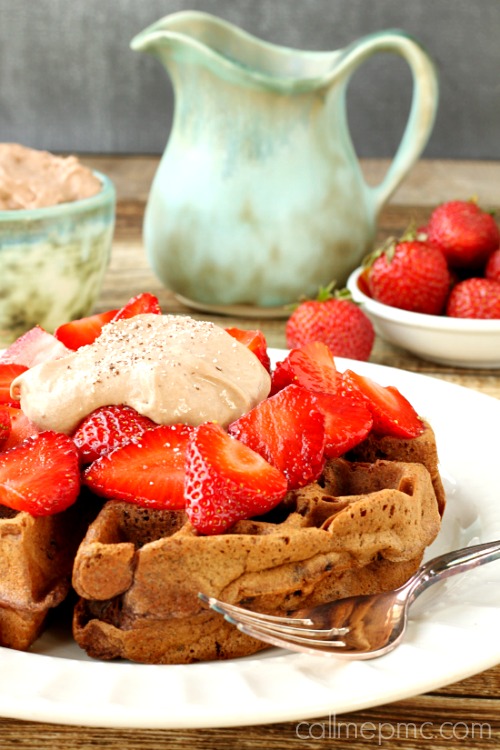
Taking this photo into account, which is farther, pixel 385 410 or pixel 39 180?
pixel 39 180

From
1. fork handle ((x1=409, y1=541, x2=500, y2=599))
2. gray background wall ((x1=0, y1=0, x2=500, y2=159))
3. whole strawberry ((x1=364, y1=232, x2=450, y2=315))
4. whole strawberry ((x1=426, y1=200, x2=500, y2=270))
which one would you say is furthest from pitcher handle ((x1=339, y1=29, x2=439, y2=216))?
gray background wall ((x1=0, y1=0, x2=500, y2=159))

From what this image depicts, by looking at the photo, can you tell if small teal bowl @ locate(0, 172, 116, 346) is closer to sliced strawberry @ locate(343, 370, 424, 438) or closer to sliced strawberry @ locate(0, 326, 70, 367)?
sliced strawberry @ locate(0, 326, 70, 367)

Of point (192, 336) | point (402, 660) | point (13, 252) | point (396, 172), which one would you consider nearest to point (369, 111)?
point (396, 172)

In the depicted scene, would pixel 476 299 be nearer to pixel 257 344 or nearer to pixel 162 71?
pixel 257 344

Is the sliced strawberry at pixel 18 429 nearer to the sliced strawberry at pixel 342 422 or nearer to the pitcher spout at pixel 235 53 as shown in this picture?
the sliced strawberry at pixel 342 422

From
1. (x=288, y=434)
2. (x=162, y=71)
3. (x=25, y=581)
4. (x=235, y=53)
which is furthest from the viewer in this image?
(x=162, y=71)

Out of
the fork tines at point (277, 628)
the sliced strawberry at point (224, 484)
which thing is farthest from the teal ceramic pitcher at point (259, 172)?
the fork tines at point (277, 628)

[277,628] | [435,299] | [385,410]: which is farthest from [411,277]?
[277,628]
